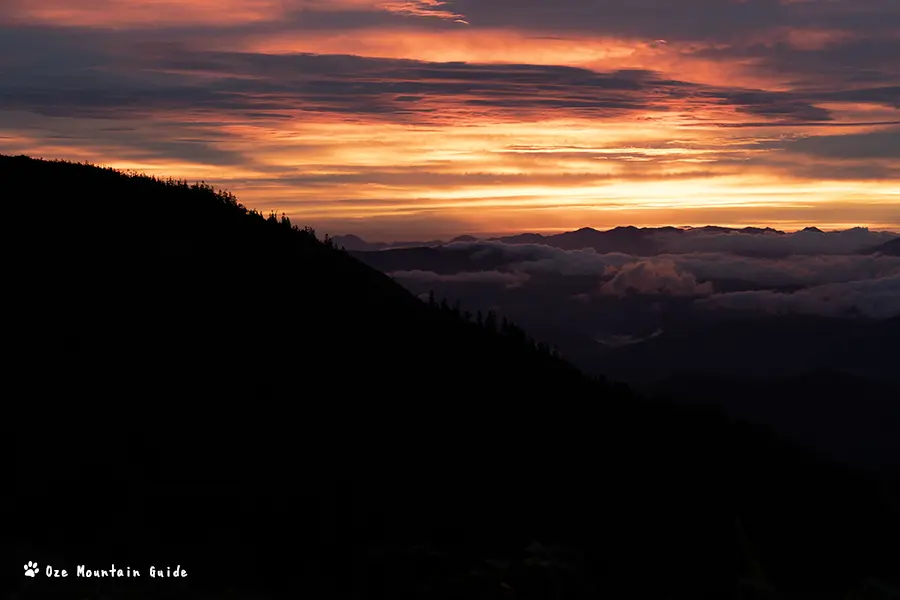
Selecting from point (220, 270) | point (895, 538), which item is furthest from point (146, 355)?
point (895, 538)

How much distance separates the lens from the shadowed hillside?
72.3 ft

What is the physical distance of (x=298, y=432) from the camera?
2905 cm

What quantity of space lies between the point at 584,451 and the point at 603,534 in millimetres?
8664

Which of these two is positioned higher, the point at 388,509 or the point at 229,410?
the point at 229,410

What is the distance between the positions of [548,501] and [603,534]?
7.09ft

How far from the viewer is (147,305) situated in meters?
33.1

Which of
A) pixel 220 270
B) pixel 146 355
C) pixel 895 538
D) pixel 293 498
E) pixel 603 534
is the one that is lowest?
pixel 895 538

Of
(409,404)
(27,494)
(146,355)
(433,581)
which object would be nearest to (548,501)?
(409,404)

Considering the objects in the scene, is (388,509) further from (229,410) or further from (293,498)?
(229,410)

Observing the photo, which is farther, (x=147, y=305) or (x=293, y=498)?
(x=147, y=305)

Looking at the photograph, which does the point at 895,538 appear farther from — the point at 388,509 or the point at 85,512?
the point at 85,512

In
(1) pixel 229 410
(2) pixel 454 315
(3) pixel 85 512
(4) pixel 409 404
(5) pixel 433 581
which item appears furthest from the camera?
(2) pixel 454 315

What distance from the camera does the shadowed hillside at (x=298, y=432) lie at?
22.0 meters

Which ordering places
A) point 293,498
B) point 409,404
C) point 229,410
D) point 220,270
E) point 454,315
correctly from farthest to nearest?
point 454,315
point 220,270
point 409,404
point 229,410
point 293,498
